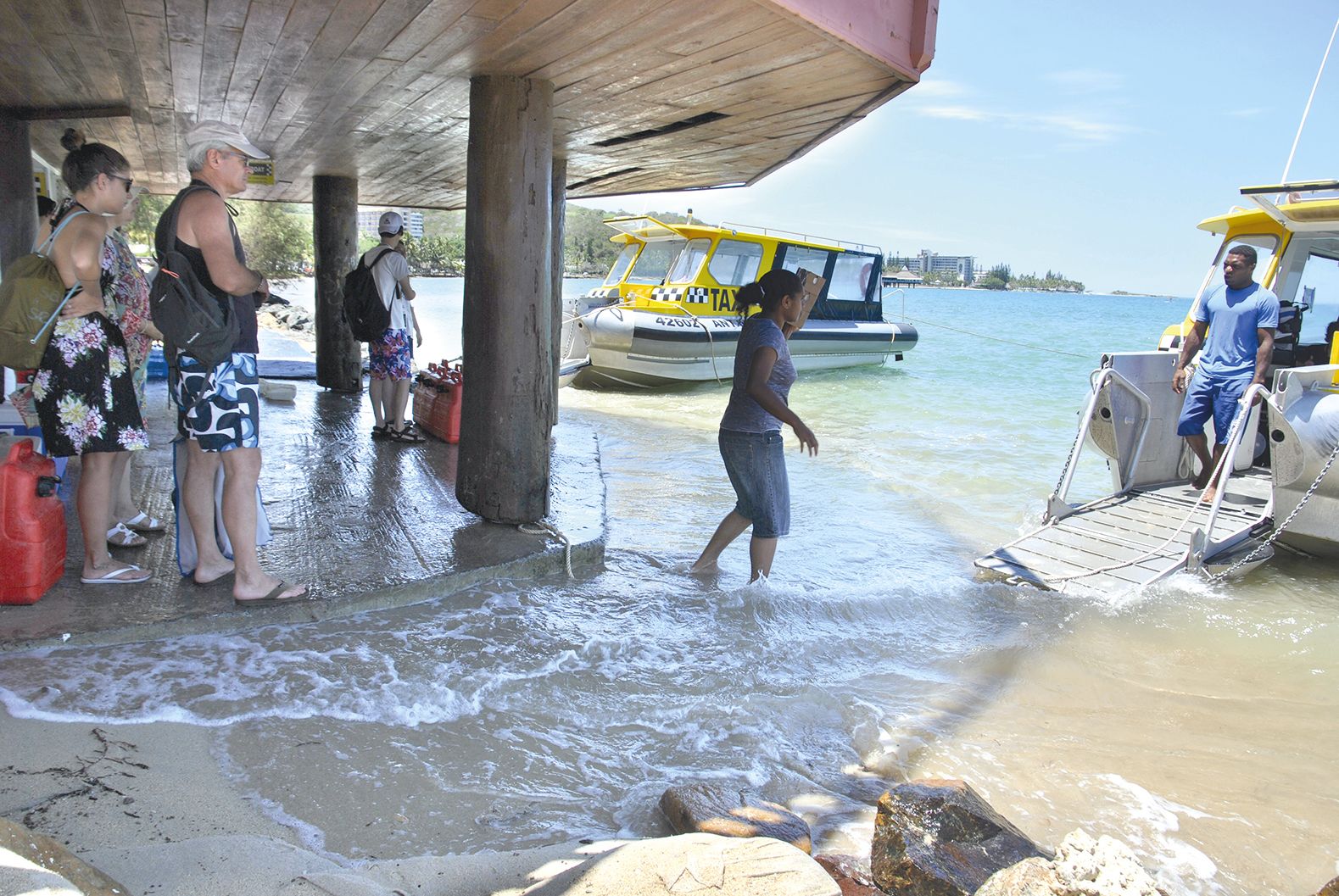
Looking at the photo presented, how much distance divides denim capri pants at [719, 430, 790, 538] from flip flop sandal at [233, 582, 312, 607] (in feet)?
7.15

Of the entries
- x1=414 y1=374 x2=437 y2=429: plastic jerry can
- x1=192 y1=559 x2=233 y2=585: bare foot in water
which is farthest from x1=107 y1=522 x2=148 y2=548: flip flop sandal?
x1=414 y1=374 x2=437 y2=429: plastic jerry can

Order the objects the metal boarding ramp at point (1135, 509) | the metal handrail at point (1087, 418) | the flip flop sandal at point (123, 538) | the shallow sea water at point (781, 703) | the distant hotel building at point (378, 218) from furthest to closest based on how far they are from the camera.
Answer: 1. the distant hotel building at point (378, 218)
2. the metal handrail at point (1087, 418)
3. the metal boarding ramp at point (1135, 509)
4. the flip flop sandal at point (123, 538)
5. the shallow sea water at point (781, 703)

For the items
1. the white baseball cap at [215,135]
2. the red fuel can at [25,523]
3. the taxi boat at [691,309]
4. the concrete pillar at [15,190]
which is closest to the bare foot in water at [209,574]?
the red fuel can at [25,523]

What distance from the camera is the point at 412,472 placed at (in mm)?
6570

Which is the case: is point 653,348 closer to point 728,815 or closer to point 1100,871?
point 728,815

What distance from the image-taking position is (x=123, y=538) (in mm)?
4527

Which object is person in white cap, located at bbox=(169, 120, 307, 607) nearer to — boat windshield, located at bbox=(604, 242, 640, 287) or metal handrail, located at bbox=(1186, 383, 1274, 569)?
metal handrail, located at bbox=(1186, 383, 1274, 569)

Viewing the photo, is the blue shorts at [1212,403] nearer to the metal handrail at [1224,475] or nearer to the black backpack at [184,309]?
the metal handrail at [1224,475]

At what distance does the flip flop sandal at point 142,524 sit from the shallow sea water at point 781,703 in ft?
4.71

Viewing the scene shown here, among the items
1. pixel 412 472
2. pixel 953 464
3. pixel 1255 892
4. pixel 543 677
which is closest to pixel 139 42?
pixel 412 472

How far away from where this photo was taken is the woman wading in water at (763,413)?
4.70 meters

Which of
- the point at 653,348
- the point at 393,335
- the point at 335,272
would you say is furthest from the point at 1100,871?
the point at 653,348

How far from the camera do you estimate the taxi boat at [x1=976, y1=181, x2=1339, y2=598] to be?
19.2 ft

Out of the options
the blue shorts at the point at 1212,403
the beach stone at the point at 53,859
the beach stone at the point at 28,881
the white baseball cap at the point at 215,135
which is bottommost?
the beach stone at the point at 53,859
